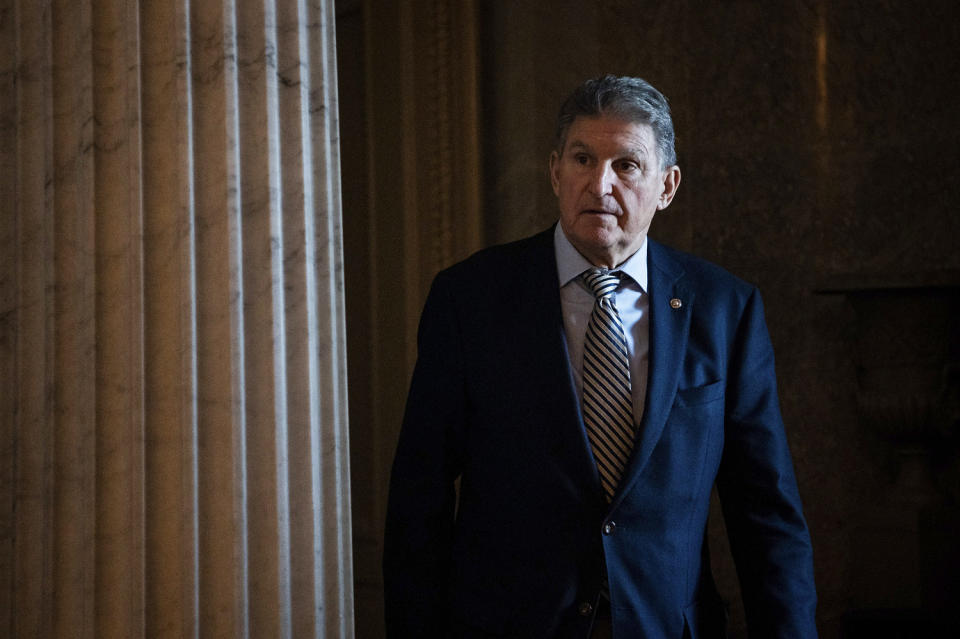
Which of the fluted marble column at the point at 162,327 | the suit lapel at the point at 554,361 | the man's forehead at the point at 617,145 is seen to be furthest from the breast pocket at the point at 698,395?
the fluted marble column at the point at 162,327

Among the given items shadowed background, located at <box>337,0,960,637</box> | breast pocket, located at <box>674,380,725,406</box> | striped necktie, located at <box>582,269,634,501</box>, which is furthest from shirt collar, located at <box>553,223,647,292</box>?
shadowed background, located at <box>337,0,960,637</box>

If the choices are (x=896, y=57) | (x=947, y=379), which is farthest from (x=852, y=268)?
(x=896, y=57)

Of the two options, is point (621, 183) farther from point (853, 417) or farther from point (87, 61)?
point (853, 417)

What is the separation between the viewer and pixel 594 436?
1680 millimetres

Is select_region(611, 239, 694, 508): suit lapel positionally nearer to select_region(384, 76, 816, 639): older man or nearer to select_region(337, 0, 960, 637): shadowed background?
select_region(384, 76, 816, 639): older man

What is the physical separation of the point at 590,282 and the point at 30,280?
1.11m

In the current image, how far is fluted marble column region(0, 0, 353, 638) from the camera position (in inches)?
67.8

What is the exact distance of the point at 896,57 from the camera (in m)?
3.87

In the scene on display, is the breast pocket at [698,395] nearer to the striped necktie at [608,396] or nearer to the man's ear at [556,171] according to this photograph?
the striped necktie at [608,396]

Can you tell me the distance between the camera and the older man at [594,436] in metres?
1.64

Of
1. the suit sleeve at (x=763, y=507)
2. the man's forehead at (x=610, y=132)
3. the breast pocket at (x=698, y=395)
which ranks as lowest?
the suit sleeve at (x=763, y=507)

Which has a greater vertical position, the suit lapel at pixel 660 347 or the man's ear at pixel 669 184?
the man's ear at pixel 669 184

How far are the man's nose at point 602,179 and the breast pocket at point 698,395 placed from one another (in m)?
0.40

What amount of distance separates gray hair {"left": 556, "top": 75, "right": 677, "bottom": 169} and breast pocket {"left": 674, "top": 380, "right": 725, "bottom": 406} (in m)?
0.46
